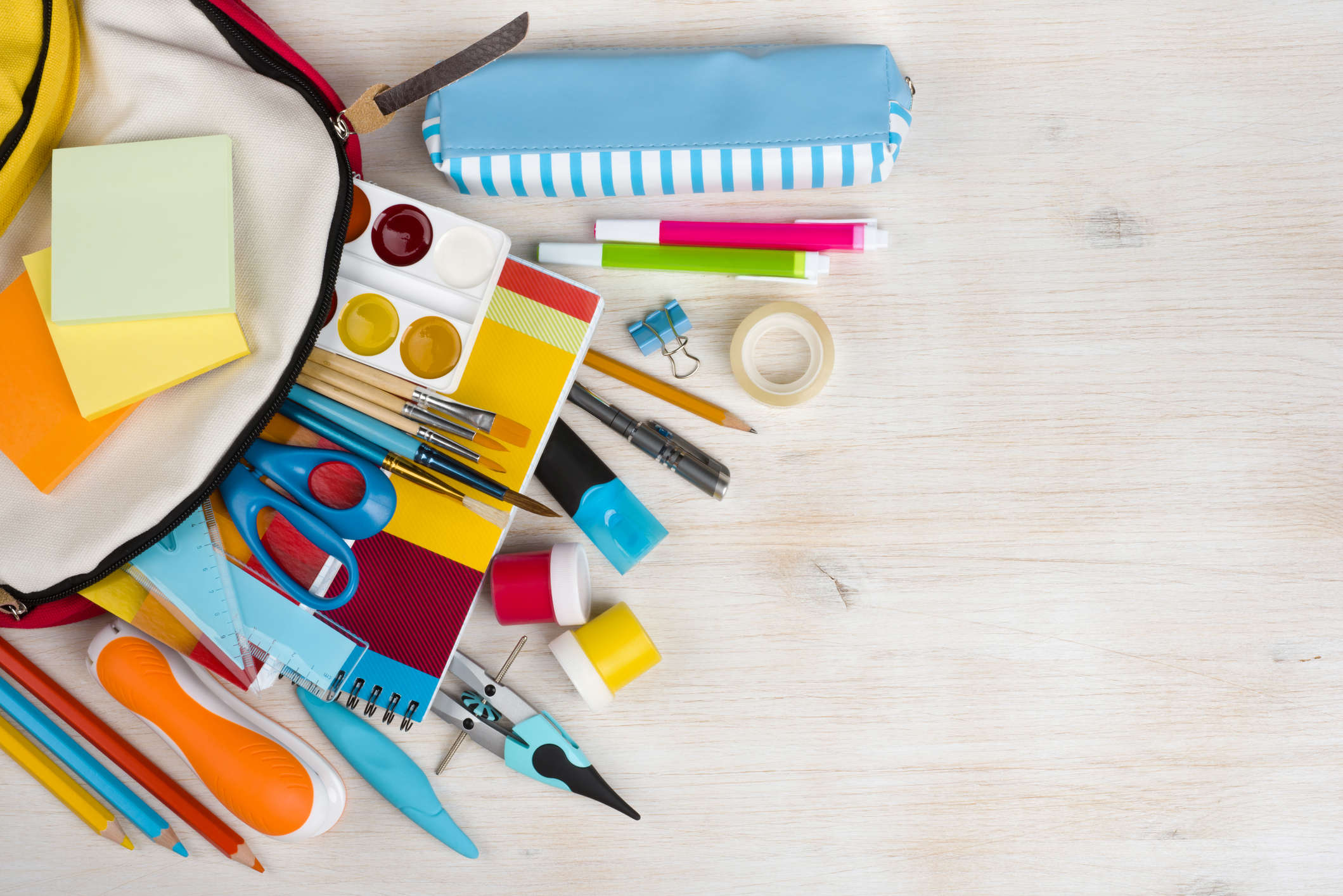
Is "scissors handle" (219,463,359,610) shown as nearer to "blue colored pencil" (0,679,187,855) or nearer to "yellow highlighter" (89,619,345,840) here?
"yellow highlighter" (89,619,345,840)

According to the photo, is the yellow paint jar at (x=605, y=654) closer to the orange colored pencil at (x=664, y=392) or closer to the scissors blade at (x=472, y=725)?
the scissors blade at (x=472, y=725)

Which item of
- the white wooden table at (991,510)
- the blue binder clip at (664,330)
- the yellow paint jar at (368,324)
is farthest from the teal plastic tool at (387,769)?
the blue binder clip at (664,330)

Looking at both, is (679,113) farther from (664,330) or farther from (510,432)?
(510,432)

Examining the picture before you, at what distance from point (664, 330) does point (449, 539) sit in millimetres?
266

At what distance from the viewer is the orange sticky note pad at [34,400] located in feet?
1.94

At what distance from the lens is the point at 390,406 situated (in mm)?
665

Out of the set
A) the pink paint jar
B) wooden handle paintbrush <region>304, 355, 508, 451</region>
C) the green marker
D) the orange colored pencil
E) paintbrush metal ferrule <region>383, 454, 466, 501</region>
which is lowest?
the pink paint jar

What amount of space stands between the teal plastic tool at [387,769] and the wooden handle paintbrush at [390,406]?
28 cm

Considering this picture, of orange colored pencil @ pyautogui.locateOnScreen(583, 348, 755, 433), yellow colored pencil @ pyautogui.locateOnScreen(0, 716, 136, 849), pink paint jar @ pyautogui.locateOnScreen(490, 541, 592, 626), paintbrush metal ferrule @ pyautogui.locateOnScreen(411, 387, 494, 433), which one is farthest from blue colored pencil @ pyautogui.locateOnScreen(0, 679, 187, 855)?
orange colored pencil @ pyautogui.locateOnScreen(583, 348, 755, 433)

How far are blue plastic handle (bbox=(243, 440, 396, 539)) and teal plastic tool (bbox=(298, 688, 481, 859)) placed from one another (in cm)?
20

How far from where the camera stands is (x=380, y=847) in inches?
30.1

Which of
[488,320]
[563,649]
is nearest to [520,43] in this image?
[488,320]

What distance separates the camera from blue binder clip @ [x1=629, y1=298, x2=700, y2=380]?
0.73m

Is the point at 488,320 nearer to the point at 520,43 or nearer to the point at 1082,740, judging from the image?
the point at 520,43
